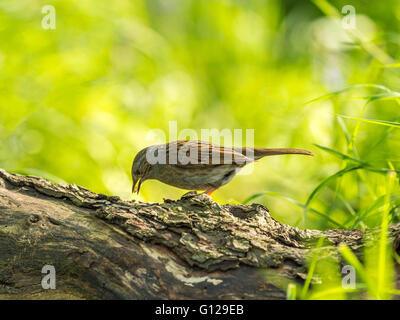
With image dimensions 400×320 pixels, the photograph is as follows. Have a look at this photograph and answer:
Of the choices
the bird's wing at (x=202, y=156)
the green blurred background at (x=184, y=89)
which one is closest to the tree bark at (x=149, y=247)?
the bird's wing at (x=202, y=156)

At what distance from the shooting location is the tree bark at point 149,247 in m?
1.98

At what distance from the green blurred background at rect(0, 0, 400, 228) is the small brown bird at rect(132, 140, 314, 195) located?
0.73 metres

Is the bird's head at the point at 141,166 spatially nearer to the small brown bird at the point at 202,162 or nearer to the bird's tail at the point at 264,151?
the small brown bird at the point at 202,162

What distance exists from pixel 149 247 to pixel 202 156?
1.26 m

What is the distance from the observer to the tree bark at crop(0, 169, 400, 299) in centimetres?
198

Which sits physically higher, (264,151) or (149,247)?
(264,151)

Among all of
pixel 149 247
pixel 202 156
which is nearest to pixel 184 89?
pixel 202 156

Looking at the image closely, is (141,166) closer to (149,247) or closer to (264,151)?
(264,151)

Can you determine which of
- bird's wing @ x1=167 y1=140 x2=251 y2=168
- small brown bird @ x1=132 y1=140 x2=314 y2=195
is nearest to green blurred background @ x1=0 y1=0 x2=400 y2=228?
small brown bird @ x1=132 y1=140 x2=314 y2=195

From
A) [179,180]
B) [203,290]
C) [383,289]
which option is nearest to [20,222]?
[203,290]

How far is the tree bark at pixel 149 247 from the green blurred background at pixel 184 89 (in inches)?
58.4

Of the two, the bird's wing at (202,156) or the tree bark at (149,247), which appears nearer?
the tree bark at (149,247)

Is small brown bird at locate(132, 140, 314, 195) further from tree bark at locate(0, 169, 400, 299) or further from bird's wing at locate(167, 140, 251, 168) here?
tree bark at locate(0, 169, 400, 299)

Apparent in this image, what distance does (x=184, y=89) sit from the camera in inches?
233
